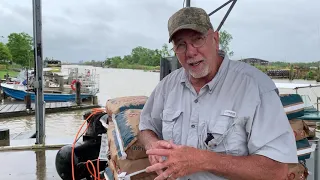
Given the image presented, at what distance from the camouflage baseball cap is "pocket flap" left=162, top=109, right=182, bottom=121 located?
1.17ft

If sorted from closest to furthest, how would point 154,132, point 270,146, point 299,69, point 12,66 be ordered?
1. point 270,146
2. point 154,132
3. point 299,69
4. point 12,66

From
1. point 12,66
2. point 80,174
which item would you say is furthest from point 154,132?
point 12,66

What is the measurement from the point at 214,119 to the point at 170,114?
0.25m

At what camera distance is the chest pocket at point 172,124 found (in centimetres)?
149

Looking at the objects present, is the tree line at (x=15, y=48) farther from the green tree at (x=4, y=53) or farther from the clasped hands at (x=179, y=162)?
the clasped hands at (x=179, y=162)

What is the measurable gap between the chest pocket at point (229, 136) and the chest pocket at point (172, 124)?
0.18 meters

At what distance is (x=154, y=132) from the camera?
1699 millimetres

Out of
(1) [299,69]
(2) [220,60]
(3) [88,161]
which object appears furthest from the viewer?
(1) [299,69]

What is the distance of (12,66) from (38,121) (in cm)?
6343

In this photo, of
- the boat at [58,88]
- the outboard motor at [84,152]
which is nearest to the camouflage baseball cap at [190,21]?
the outboard motor at [84,152]

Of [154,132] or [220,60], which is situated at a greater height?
[220,60]

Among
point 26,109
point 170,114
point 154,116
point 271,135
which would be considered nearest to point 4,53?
point 26,109

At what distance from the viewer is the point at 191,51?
57.2 inches

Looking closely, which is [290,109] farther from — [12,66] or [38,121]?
[12,66]
